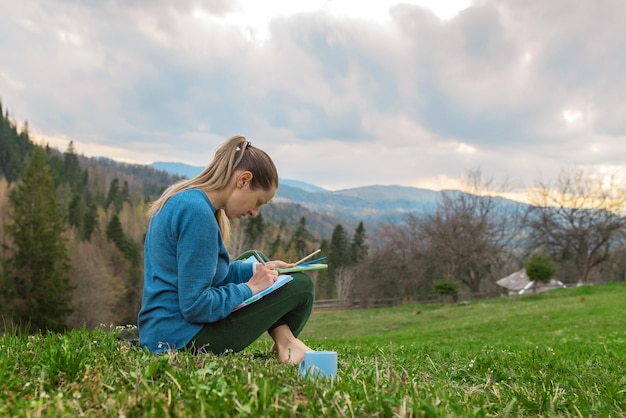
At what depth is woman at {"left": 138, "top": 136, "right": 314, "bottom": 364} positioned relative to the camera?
10.3ft

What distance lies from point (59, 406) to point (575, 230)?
42.4m

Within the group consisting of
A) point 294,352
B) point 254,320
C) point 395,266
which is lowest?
point 395,266

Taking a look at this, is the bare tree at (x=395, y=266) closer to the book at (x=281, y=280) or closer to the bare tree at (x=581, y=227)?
the bare tree at (x=581, y=227)

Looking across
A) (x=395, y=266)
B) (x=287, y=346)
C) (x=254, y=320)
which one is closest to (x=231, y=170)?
(x=254, y=320)

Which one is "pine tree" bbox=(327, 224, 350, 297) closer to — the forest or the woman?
the forest

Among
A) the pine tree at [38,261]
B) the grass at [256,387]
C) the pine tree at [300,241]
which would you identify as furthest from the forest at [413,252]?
the grass at [256,387]

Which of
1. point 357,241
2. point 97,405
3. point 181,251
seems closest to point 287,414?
point 97,405

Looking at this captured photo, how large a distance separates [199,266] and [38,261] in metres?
39.5

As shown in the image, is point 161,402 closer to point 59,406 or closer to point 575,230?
point 59,406

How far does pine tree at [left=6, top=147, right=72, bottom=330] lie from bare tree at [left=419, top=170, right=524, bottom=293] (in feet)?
89.1

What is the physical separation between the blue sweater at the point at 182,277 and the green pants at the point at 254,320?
0.30ft

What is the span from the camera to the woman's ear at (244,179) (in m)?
3.45

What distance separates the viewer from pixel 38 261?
3769cm

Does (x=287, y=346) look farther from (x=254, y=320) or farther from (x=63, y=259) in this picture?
(x=63, y=259)
